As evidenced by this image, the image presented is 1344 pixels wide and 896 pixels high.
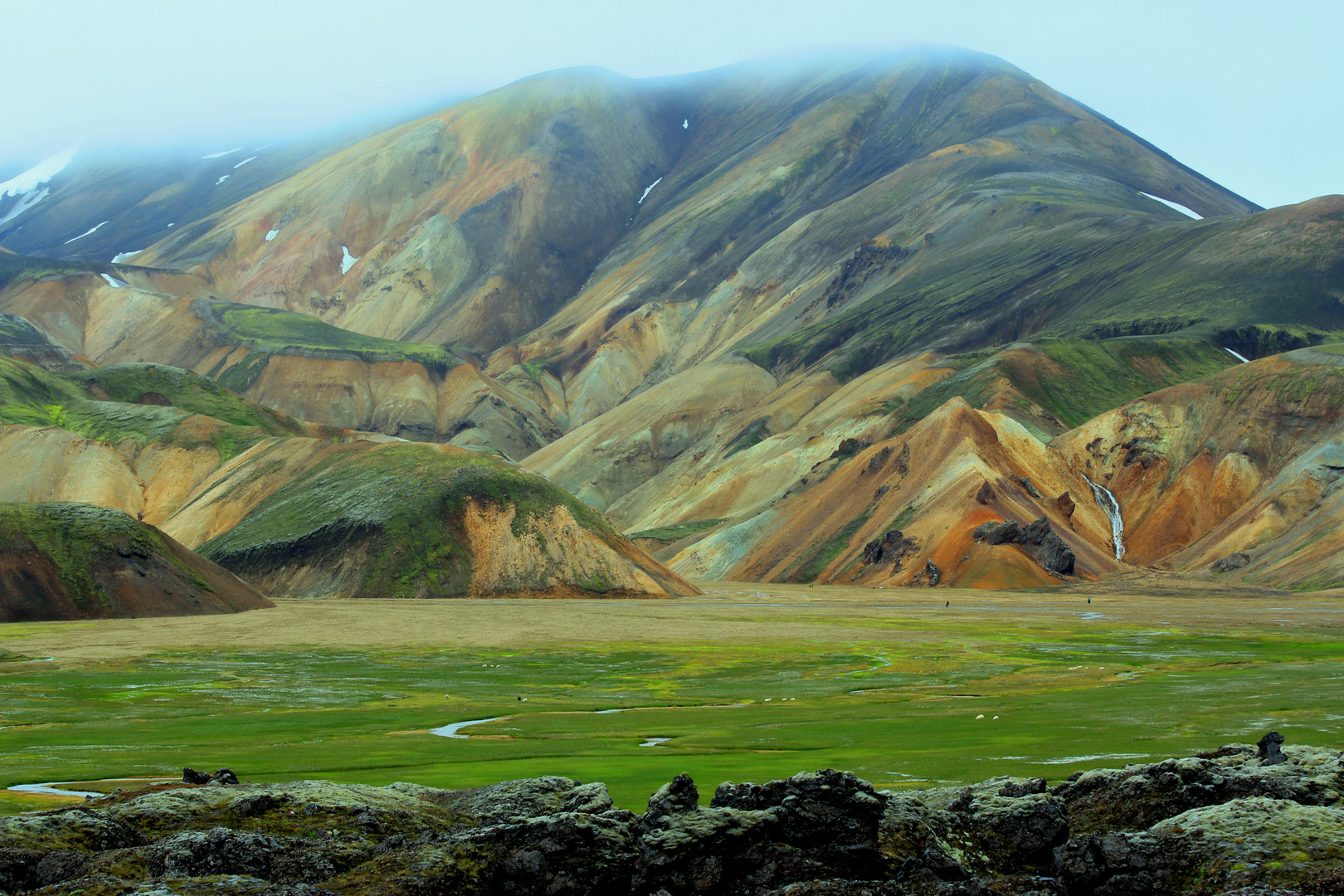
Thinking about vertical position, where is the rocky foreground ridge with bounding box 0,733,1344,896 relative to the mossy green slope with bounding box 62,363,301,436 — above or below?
below

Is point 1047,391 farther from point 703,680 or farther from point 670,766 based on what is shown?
point 670,766

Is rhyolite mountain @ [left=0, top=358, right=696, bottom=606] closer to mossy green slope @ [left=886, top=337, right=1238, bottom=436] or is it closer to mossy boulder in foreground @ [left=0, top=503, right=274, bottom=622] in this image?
mossy boulder in foreground @ [left=0, top=503, right=274, bottom=622]

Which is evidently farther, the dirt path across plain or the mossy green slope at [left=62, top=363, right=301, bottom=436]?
the mossy green slope at [left=62, top=363, right=301, bottom=436]

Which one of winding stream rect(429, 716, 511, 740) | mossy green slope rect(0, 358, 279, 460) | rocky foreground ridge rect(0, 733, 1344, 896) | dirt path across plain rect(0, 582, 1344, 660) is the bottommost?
dirt path across plain rect(0, 582, 1344, 660)

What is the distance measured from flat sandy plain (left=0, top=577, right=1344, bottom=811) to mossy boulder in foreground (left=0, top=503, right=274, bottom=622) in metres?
4.57

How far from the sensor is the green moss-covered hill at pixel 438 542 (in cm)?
10550

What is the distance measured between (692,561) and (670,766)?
119535 millimetres

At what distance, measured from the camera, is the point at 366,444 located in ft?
421

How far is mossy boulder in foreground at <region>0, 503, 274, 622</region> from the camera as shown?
80.5m

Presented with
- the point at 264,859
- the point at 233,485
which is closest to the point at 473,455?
Answer: the point at 233,485

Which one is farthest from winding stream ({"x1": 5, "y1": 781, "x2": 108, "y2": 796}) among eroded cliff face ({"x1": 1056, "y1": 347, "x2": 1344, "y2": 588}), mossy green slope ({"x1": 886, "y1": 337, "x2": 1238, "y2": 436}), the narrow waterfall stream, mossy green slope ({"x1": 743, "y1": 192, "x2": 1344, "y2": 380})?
mossy green slope ({"x1": 743, "y1": 192, "x2": 1344, "y2": 380})

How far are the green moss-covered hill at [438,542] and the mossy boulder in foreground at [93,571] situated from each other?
15956mm

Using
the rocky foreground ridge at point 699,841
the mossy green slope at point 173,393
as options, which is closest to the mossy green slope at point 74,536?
the mossy green slope at point 173,393

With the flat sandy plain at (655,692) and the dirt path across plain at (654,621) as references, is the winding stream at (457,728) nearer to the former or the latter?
the flat sandy plain at (655,692)
